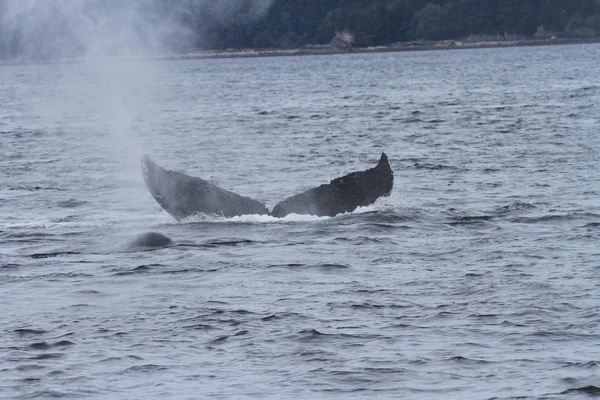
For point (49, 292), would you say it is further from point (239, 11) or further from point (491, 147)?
point (239, 11)

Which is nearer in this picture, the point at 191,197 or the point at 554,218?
the point at 554,218

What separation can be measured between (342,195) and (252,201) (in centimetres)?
169

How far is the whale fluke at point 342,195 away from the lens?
73.2 ft

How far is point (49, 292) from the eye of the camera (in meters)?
16.3

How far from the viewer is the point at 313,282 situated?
1656 cm

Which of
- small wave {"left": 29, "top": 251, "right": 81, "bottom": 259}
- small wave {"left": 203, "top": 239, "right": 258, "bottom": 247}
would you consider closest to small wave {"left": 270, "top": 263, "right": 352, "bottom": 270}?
small wave {"left": 203, "top": 239, "right": 258, "bottom": 247}

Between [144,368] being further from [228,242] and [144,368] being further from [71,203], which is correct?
[71,203]

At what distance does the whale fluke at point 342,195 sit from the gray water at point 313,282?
0.31 m

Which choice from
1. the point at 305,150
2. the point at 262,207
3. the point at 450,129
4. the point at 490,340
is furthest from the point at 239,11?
the point at 490,340

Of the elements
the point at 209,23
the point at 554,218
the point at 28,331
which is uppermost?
the point at 209,23

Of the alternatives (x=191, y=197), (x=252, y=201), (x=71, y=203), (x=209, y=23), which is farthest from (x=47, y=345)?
(x=209, y=23)

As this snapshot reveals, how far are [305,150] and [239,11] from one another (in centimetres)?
6621

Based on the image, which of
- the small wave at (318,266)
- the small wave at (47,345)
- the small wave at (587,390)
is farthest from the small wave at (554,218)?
the small wave at (47,345)

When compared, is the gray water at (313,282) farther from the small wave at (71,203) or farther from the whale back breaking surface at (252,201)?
the whale back breaking surface at (252,201)
